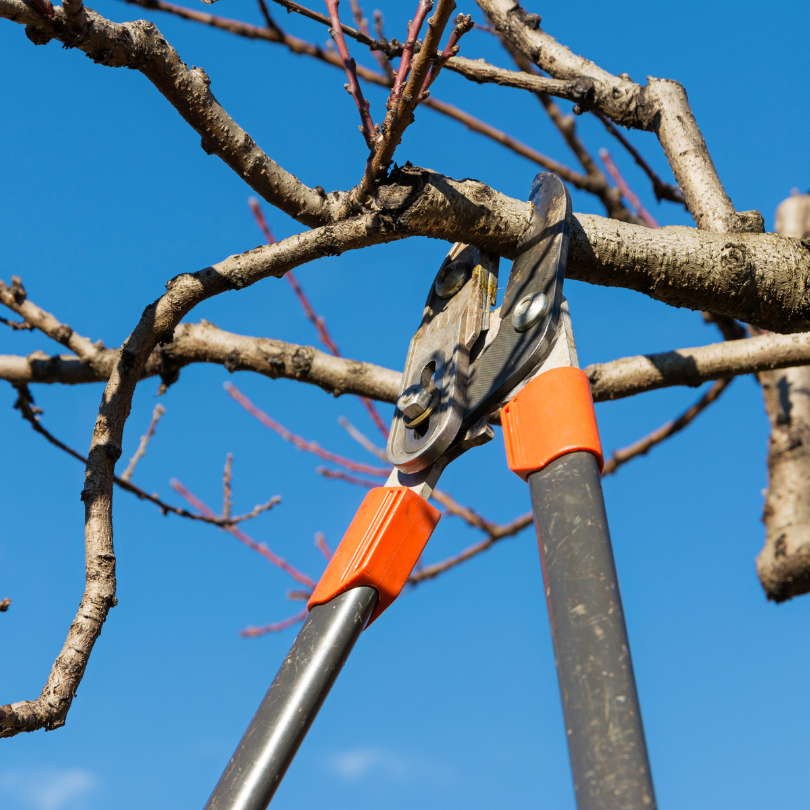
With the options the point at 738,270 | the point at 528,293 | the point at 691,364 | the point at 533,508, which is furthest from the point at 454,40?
the point at 691,364

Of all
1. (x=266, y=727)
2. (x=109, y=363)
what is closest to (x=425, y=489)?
(x=266, y=727)

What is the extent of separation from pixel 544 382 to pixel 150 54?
86 centimetres

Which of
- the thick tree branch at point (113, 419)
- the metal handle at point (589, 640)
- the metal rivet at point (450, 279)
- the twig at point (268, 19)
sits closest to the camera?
the metal handle at point (589, 640)

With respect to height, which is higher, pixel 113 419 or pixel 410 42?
pixel 410 42

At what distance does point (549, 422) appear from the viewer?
3.95 feet

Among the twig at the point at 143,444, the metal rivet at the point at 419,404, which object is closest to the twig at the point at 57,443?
the twig at the point at 143,444

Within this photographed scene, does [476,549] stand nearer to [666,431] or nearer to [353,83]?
[666,431]

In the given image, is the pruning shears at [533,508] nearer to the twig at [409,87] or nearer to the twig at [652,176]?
the twig at [409,87]

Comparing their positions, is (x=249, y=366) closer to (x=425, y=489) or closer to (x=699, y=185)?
(x=425, y=489)

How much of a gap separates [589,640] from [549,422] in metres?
0.35

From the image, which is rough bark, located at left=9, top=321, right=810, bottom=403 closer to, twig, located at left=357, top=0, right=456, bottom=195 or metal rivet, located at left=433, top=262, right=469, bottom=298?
metal rivet, located at left=433, top=262, right=469, bottom=298

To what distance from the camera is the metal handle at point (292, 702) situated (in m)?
1.05

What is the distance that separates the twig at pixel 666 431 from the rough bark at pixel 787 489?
1.02ft

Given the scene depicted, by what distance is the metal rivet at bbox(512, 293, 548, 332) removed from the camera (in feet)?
4.41
